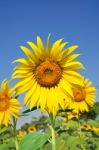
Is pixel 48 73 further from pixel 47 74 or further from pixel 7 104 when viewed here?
pixel 7 104

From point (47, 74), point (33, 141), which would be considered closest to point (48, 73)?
point (47, 74)

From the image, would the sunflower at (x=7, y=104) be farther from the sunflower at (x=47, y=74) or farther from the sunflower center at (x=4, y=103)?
the sunflower at (x=47, y=74)

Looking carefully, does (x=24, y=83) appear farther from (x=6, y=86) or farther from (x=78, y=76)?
(x=6, y=86)

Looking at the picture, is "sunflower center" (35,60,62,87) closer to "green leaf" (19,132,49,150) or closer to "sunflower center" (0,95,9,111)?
"green leaf" (19,132,49,150)

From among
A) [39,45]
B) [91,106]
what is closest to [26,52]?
[39,45]

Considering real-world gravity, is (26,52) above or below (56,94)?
above

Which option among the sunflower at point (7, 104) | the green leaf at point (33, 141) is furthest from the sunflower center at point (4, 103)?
the green leaf at point (33, 141)

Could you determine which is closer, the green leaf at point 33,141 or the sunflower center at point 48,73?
the green leaf at point 33,141
